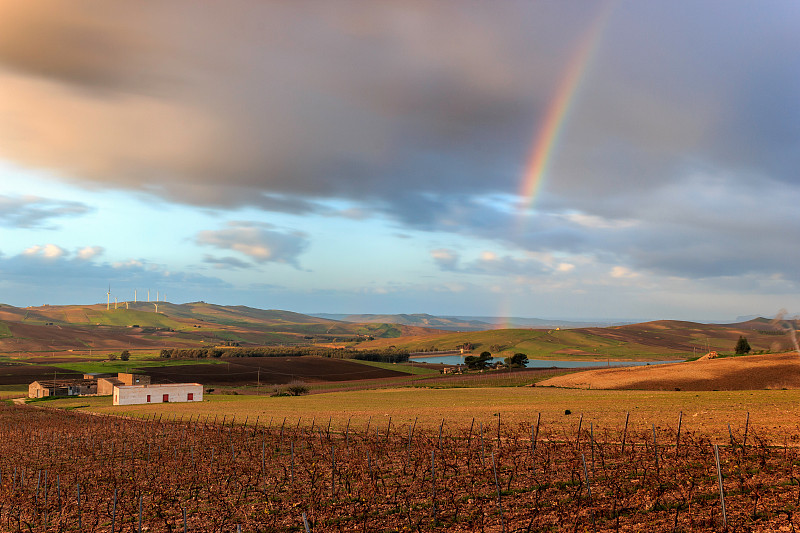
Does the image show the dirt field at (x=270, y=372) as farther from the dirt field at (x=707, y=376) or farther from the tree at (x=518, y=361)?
the dirt field at (x=707, y=376)

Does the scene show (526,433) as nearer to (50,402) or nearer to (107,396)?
(50,402)

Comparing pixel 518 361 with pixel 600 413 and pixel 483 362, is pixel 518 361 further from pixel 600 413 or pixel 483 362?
pixel 600 413

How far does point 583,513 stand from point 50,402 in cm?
11345

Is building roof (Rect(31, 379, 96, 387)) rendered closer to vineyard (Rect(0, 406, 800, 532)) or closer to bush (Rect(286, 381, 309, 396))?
bush (Rect(286, 381, 309, 396))

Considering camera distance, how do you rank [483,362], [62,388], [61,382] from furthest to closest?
[483,362], [61,382], [62,388]

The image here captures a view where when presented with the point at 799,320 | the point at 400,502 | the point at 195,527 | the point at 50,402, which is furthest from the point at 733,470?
the point at 50,402

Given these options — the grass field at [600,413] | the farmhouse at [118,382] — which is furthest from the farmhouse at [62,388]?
the grass field at [600,413]

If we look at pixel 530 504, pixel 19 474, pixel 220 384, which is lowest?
pixel 220 384

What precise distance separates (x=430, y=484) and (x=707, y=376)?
2742 inches

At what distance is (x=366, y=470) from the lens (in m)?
27.4

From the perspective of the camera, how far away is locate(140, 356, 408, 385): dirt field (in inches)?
5782

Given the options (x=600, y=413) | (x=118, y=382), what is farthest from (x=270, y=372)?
(x=600, y=413)

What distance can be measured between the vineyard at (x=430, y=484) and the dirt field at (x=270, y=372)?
356ft

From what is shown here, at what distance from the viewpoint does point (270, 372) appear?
537ft
